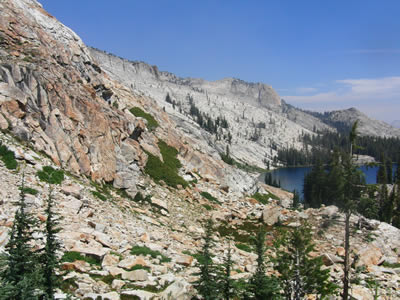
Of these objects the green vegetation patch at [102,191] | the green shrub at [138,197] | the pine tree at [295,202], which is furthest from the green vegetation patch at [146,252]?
the pine tree at [295,202]

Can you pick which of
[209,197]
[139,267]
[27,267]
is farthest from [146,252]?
[209,197]

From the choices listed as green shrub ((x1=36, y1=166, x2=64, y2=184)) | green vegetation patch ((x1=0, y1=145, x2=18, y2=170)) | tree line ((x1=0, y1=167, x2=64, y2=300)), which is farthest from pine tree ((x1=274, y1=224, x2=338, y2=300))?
green vegetation patch ((x1=0, y1=145, x2=18, y2=170))

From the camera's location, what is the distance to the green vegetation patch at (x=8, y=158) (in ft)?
56.4

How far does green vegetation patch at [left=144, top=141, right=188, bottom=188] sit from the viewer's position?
34094 mm

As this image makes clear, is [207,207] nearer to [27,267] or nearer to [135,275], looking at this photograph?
[135,275]

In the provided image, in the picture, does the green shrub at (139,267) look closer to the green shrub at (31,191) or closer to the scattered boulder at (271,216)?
the green shrub at (31,191)

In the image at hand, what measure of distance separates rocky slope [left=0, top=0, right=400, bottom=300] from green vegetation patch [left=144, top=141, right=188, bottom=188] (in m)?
0.91

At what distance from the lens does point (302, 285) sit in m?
12.7

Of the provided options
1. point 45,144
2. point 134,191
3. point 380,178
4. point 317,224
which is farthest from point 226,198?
point 380,178

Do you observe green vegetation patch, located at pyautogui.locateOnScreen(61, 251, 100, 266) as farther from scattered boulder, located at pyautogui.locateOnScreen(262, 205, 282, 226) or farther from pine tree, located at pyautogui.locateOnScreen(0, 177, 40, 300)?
scattered boulder, located at pyautogui.locateOnScreen(262, 205, 282, 226)

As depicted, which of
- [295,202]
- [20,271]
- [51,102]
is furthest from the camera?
[295,202]

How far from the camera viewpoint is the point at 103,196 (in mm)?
21406

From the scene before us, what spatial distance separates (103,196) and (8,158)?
6.98 metres

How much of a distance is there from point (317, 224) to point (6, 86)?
112 ft
